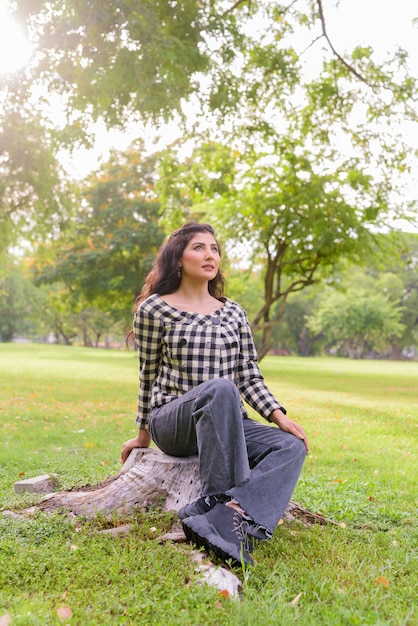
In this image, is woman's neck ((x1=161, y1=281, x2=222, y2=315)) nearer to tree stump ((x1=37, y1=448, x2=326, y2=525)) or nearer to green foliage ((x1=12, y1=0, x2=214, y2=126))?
tree stump ((x1=37, y1=448, x2=326, y2=525))

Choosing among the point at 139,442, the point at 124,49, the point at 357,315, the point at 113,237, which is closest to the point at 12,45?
the point at 124,49

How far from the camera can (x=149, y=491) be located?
414 centimetres

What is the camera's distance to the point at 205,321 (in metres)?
4.10

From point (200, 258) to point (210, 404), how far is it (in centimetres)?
119

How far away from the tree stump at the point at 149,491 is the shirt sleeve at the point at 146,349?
12.6 inches

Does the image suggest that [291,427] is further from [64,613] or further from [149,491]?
[64,613]

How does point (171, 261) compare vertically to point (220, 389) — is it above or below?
above

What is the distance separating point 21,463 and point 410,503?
417 cm

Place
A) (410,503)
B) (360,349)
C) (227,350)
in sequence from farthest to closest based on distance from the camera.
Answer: (360,349), (410,503), (227,350)

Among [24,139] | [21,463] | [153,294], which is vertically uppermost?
[24,139]

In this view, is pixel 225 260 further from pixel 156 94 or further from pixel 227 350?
pixel 227 350

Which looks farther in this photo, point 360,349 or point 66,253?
point 360,349

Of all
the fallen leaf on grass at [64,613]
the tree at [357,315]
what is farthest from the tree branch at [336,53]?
the tree at [357,315]

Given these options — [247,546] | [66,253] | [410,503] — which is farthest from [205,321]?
[66,253]
